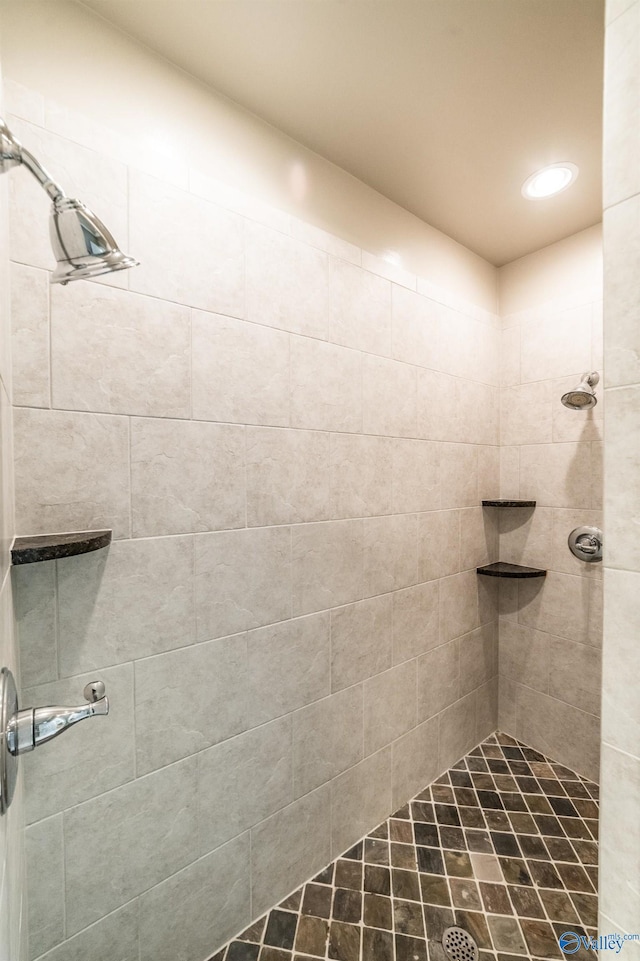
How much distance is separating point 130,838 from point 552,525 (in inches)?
74.1

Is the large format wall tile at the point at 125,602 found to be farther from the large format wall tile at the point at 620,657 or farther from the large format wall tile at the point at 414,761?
the large format wall tile at the point at 414,761

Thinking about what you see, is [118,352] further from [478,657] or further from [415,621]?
[478,657]

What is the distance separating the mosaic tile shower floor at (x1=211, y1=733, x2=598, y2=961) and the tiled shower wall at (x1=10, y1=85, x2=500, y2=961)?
0.09 metres

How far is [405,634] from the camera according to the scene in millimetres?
1578

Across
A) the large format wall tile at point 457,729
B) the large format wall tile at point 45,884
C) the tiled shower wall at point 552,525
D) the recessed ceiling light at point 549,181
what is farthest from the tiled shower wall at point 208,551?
the tiled shower wall at point 552,525

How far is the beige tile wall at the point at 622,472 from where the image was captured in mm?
603

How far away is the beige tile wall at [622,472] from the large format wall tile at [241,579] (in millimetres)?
806

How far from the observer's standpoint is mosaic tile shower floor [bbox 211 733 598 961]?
110 cm

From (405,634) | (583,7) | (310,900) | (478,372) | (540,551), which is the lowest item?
(310,900)

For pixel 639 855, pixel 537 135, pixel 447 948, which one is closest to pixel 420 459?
pixel 537 135

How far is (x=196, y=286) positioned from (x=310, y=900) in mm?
1794

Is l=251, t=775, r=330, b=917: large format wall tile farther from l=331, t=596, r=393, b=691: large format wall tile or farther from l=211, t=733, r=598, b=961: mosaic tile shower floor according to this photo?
l=331, t=596, r=393, b=691: large format wall tile

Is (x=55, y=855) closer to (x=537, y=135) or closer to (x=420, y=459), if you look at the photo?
(x=420, y=459)

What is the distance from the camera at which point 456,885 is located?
126 centimetres
